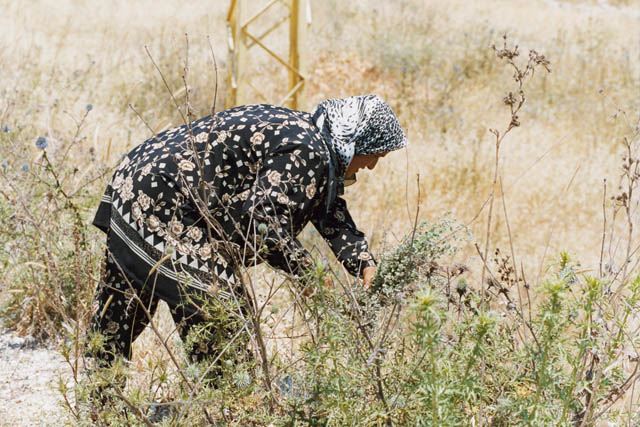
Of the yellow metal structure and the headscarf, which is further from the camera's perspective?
the yellow metal structure

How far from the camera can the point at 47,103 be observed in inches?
226

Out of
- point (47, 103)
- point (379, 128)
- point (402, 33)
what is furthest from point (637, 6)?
point (379, 128)

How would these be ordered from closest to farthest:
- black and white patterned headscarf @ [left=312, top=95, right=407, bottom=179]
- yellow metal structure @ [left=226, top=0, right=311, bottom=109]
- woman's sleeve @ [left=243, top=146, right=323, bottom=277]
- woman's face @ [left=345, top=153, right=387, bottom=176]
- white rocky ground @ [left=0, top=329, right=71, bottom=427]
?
woman's sleeve @ [left=243, top=146, right=323, bottom=277]
black and white patterned headscarf @ [left=312, top=95, right=407, bottom=179]
woman's face @ [left=345, top=153, right=387, bottom=176]
white rocky ground @ [left=0, top=329, right=71, bottom=427]
yellow metal structure @ [left=226, top=0, right=311, bottom=109]

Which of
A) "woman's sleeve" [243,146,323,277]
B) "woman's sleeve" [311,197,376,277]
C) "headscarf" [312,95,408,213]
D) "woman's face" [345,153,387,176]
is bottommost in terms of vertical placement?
"woman's sleeve" [311,197,376,277]

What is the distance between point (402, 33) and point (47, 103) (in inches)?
217

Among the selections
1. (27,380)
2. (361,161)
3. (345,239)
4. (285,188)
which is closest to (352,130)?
(361,161)

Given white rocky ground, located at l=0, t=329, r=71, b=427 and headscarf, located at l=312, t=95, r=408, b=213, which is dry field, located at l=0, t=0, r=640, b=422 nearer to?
white rocky ground, located at l=0, t=329, r=71, b=427

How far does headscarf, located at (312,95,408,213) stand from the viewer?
230 cm

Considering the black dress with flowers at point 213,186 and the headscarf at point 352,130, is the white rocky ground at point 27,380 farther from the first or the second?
the headscarf at point 352,130

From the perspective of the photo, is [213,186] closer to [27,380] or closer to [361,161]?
[361,161]

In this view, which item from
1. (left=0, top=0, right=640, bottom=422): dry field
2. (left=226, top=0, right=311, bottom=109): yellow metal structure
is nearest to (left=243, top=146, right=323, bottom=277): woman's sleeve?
(left=0, top=0, right=640, bottom=422): dry field

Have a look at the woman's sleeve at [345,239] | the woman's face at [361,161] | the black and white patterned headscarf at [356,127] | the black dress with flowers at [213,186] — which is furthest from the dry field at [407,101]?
the black dress with flowers at [213,186]

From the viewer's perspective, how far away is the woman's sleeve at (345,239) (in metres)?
2.48

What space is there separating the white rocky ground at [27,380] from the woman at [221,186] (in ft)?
1.55
